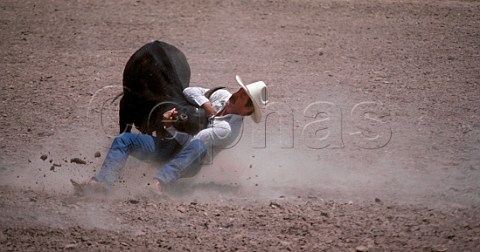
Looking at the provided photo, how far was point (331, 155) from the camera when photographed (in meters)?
7.05

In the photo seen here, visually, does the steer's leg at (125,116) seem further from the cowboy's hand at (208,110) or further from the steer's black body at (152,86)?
the cowboy's hand at (208,110)

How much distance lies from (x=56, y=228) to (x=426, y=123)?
13.7 ft

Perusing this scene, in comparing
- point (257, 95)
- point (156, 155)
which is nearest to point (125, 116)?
point (156, 155)

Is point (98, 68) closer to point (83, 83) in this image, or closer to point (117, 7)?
point (83, 83)

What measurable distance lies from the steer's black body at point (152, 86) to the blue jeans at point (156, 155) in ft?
0.80

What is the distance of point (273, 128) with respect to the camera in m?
7.71

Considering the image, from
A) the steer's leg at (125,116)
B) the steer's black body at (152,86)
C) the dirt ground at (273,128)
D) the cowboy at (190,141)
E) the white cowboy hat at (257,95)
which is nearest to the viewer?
the dirt ground at (273,128)

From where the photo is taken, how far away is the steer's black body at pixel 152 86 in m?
6.62

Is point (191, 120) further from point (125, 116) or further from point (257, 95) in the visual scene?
point (125, 116)

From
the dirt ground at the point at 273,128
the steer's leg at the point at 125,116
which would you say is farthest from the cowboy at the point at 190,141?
the steer's leg at the point at 125,116

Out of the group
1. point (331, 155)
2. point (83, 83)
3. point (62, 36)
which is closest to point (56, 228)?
point (331, 155)

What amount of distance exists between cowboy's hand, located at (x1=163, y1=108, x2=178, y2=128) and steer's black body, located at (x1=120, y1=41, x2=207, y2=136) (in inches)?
6.8

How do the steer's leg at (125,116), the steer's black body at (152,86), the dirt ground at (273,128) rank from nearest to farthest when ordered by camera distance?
the dirt ground at (273,128) → the steer's black body at (152,86) → the steer's leg at (125,116)

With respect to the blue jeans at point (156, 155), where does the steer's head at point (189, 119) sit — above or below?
above
